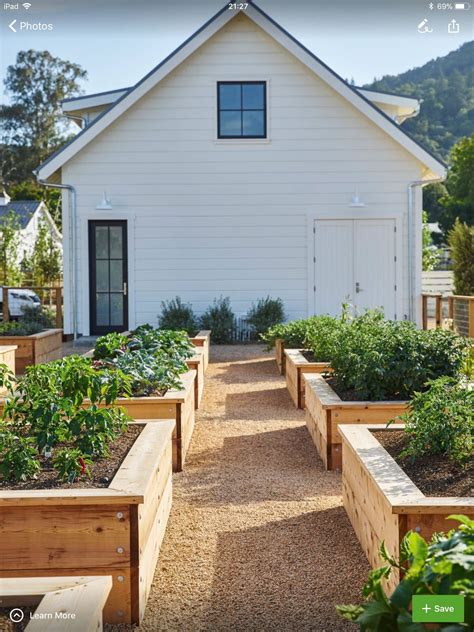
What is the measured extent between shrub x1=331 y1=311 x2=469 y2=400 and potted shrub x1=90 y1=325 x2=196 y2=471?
1270 mm

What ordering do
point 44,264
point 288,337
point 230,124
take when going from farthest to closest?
point 44,264 → point 230,124 → point 288,337

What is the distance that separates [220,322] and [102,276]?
7.52 ft

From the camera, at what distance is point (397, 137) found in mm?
14344

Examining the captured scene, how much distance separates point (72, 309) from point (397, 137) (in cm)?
632

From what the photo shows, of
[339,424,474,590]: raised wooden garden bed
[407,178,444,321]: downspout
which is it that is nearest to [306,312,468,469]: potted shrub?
[339,424,474,590]: raised wooden garden bed

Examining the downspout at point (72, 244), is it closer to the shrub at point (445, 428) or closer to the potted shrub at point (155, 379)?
the potted shrub at point (155, 379)

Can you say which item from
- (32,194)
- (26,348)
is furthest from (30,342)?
(32,194)

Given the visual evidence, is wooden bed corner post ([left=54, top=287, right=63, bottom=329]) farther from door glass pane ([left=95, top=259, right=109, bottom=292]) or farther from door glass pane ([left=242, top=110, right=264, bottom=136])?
door glass pane ([left=242, top=110, right=264, bottom=136])

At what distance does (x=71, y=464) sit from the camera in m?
3.74

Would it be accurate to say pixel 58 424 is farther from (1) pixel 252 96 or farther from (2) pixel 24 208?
(2) pixel 24 208

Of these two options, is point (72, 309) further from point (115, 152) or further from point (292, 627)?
point (292, 627)

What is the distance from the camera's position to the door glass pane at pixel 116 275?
14836 mm

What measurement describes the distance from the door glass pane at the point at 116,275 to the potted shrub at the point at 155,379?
6.83 meters

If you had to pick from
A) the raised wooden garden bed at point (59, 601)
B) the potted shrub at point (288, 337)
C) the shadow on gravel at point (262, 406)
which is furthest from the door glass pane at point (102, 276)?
the raised wooden garden bed at point (59, 601)
